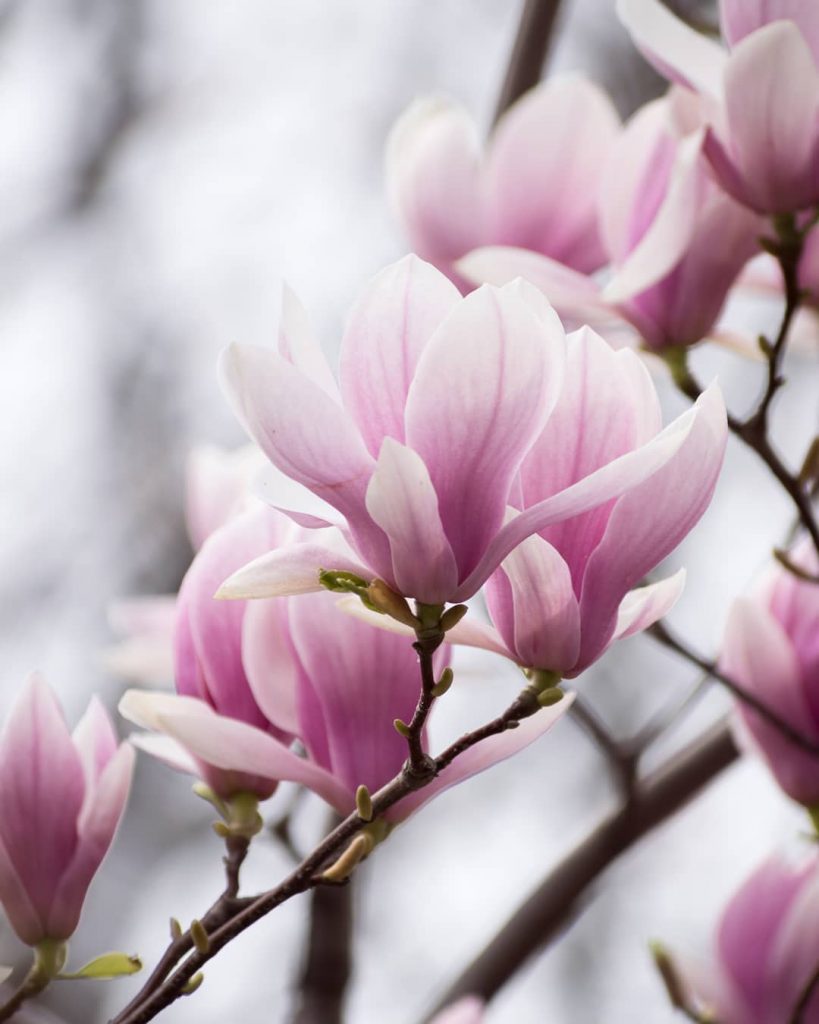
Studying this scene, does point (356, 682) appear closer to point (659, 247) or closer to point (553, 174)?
point (659, 247)

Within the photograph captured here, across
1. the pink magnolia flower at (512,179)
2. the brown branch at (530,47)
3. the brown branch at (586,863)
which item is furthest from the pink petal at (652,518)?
the brown branch at (530,47)

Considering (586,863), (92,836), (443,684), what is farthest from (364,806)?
(586,863)

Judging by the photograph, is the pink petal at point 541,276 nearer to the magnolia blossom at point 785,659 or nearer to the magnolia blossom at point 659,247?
the magnolia blossom at point 659,247

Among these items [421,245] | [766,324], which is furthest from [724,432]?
[766,324]

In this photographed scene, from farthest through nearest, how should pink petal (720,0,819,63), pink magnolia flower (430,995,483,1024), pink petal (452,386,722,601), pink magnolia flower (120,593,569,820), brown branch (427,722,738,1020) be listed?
brown branch (427,722,738,1020) → pink magnolia flower (430,995,483,1024) → pink petal (720,0,819,63) → pink magnolia flower (120,593,569,820) → pink petal (452,386,722,601)

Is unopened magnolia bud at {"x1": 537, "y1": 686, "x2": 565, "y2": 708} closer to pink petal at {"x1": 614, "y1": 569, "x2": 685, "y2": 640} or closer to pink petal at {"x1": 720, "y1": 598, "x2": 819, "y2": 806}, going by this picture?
pink petal at {"x1": 614, "y1": 569, "x2": 685, "y2": 640}

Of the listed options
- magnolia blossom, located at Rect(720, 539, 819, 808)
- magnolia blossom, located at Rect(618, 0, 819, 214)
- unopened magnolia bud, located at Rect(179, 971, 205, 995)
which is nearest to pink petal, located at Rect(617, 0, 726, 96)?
magnolia blossom, located at Rect(618, 0, 819, 214)
